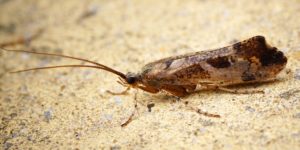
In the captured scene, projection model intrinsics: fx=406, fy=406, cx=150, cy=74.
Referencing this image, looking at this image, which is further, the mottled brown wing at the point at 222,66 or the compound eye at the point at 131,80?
the compound eye at the point at 131,80

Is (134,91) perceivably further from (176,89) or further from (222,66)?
(222,66)

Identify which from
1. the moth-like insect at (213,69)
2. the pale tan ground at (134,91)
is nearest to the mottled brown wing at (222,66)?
the moth-like insect at (213,69)

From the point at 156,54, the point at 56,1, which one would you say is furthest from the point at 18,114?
the point at 56,1

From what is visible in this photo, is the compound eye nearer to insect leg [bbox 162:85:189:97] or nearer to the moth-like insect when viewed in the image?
the moth-like insect

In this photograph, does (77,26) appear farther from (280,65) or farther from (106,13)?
(280,65)

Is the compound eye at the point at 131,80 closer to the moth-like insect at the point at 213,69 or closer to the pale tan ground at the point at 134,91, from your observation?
the moth-like insect at the point at 213,69

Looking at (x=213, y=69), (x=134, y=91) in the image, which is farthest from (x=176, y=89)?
(x=134, y=91)
